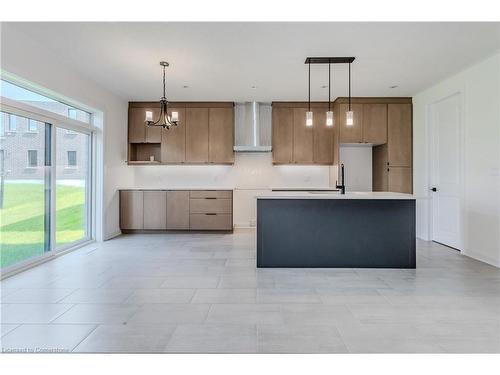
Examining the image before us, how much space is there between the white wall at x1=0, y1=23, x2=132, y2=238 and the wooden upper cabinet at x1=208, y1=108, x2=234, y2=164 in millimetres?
1684

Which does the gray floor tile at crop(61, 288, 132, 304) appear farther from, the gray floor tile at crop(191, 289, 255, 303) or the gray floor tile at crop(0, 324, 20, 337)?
the gray floor tile at crop(191, 289, 255, 303)

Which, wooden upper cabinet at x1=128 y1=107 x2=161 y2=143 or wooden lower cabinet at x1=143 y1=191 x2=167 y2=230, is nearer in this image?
wooden lower cabinet at x1=143 y1=191 x2=167 y2=230

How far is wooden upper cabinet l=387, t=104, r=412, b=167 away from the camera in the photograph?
18.0ft

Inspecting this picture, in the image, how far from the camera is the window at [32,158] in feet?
11.6

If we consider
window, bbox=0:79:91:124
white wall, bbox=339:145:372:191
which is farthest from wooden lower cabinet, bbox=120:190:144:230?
white wall, bbox=339:145:372:191

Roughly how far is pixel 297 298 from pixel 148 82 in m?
3.89

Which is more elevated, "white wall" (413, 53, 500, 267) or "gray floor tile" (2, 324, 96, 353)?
"white wall" (413, 53, 500, 267)

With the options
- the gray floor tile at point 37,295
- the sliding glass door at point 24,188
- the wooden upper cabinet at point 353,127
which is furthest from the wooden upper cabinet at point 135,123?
the wooden upper cabinet at point 353,127

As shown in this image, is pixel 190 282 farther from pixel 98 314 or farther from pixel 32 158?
pixel 32 158

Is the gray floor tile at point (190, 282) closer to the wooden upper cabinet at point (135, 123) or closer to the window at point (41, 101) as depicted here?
the window at point (41, 101)

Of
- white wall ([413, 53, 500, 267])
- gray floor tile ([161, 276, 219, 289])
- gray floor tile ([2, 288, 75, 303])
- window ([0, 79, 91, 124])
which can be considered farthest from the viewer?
white wall ([413, 53, 500, 267])

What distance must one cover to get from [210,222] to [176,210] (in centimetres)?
69

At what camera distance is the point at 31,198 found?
3.57 metres

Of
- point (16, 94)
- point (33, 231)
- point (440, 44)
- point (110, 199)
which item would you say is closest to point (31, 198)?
point (33, 231)
